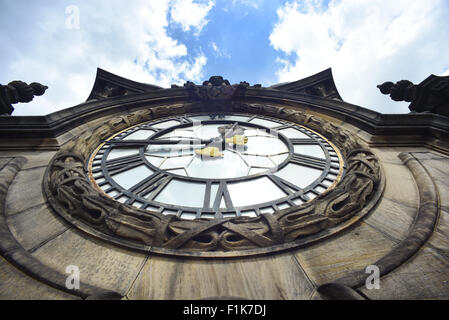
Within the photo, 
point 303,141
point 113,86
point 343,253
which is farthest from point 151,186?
point 113,86

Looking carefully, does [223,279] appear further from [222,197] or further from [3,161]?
[3,161]

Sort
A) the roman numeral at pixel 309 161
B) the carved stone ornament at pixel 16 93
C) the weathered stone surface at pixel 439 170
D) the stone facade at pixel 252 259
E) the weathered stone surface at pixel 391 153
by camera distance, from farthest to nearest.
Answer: the carved stone ornament at pixel 16 93 < the roman numeral at pixel 309 161 < the weathered stone surface at pixel 391 153 < the weathered stone surface at pixel 439 170 < the stone facade at pixel 252 259

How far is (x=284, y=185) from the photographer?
3453 millimetres

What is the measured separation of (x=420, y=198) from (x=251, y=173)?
81.6 inches

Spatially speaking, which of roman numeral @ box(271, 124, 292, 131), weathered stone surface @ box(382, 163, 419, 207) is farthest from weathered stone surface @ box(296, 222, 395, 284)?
roman numeral @ box(271, 124, 292, 131)

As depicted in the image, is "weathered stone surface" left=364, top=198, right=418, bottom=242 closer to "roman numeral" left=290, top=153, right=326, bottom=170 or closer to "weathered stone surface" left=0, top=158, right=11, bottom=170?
"roman numeral" left=290, top=153, right=326, bottom=170

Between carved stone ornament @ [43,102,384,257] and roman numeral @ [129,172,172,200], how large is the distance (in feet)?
2.10

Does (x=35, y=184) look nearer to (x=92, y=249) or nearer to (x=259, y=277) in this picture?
(x=92, y=249)

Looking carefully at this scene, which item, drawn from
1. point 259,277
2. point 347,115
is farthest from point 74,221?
point 347,115

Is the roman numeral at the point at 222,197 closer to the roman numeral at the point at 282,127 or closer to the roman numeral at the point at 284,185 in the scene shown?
the roman numeral at the point at 284,185

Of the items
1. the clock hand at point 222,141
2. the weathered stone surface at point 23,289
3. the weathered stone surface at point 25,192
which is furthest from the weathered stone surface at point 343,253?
the weathered stone surface at point 25,192

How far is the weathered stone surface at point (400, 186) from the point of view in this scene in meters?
2.77

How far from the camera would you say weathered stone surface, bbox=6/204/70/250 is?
2281 mm

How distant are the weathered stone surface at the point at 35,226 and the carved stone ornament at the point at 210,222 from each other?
0.09 meters
